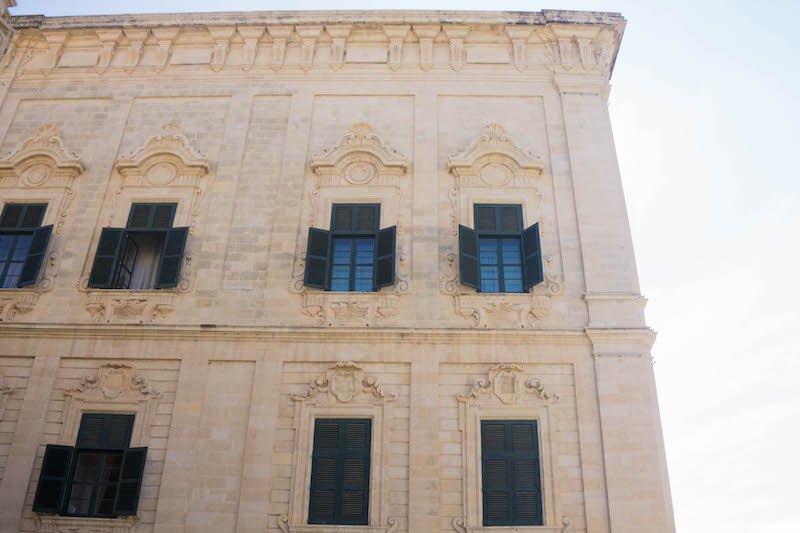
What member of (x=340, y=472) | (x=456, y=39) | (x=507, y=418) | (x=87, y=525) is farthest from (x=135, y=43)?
(x=507, y=418)

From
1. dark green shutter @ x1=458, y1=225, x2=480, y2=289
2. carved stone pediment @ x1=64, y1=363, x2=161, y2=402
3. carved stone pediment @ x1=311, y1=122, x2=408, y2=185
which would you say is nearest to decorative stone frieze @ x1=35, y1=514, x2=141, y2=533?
carved stone pediment @ x1=64, y1=363, x2=161, y2=402

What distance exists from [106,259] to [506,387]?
24.6ft

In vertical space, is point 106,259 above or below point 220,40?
below

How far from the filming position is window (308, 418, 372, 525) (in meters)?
10.6

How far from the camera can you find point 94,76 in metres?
15.5

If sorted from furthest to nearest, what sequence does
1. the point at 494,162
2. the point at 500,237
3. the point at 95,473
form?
1. the point at 494,162
2. the point at 500,237
3. the point at 95,473

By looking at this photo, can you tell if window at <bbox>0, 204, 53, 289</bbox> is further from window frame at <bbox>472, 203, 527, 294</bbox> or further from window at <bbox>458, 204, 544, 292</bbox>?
window frame at <bbox>472, 203, 527, 294</bbox>

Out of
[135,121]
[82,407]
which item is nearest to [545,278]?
[82,407]

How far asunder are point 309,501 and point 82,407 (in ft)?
13.7

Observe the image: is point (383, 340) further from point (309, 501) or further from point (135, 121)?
point (135, 121)

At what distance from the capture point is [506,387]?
11445 millimetres

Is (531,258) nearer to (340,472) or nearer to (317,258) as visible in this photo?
(317,258)

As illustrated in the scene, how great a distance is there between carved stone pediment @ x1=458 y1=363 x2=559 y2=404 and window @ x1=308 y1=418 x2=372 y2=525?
1814mm

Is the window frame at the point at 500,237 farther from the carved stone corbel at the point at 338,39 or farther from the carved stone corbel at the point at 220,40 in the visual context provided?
the carved stone corbel at the point at 220,40
